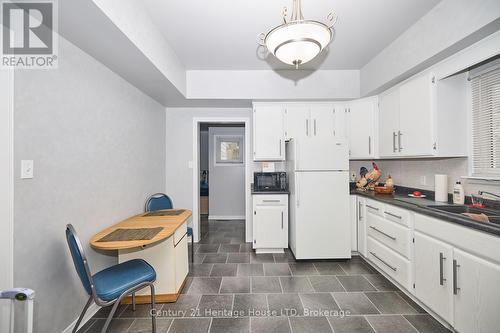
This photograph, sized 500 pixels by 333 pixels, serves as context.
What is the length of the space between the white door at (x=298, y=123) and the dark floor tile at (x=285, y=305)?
219 cm

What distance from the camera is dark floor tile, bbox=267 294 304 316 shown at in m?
1.97

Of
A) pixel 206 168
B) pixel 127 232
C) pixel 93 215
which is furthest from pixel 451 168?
pixel 206 168

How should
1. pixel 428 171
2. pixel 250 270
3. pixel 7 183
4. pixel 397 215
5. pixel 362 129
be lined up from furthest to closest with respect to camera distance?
pixel 362 129
pixel 250 270
pixel 428 171
pixel 397 215
pixel 7 183

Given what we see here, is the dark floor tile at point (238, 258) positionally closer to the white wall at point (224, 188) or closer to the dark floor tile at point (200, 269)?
the dark floor tile at point (200, 269)

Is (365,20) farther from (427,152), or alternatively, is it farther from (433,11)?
(427,152)

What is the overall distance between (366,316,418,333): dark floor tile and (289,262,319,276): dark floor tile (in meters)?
0.85

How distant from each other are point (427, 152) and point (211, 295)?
268 centimetres

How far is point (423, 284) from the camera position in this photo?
191cm

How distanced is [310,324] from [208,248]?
6.82 ft

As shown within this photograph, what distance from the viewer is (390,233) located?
2.34m

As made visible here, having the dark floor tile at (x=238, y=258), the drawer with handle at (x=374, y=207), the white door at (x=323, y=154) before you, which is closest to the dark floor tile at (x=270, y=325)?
the dark floor tile at (x=238, y=258)

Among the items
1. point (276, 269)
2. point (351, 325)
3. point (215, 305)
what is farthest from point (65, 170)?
point (351, 325)

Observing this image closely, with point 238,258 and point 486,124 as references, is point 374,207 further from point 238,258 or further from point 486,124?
point 238,258

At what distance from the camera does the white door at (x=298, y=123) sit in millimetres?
3428
